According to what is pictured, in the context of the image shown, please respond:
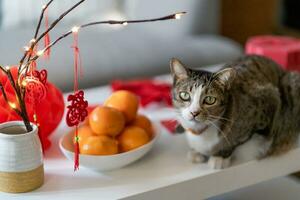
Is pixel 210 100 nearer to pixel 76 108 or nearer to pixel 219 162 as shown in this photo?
pixel 219 162

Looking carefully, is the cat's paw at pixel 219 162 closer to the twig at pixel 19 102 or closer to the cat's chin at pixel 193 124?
the cat's chin at pixel 193 124

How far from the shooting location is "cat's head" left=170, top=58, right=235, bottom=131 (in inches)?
41.9

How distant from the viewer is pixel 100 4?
2.37 metres

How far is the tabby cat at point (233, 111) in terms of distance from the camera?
107 centimetres

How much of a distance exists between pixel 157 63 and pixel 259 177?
99cm

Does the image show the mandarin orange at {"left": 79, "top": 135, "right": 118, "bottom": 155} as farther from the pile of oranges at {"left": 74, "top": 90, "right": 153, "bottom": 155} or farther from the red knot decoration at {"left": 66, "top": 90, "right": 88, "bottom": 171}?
the red knot decoration at {"left": 66, "top": 90, "right": 88, "bottom": 171}

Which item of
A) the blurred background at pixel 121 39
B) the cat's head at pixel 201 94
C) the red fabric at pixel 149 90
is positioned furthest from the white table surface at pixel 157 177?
the blurred background at pixel 121 39

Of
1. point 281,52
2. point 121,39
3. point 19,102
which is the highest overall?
point 19,102

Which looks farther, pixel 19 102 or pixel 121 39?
pixel 121 39

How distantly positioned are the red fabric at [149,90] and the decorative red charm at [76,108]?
51 centimetres

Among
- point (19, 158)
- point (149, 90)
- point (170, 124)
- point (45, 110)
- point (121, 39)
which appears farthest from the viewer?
point (121, 39)

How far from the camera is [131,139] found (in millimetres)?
1146

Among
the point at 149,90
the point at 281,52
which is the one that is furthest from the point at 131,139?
the point at 281,52

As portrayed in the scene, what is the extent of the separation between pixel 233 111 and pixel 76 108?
1.15ft
